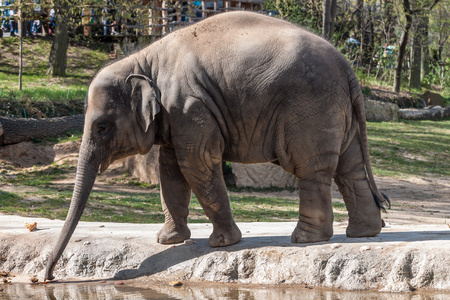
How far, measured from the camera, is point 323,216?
6.22 meters

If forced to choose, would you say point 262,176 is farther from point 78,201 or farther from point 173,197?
point 78,201

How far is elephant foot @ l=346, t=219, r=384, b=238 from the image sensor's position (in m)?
6.52

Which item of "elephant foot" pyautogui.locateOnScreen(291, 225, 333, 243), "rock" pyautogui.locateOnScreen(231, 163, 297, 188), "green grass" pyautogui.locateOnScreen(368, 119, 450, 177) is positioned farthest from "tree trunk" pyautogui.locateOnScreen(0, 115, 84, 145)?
"elephant foot" pyautogui.locateOnScreen(291, 225, 333, 243)

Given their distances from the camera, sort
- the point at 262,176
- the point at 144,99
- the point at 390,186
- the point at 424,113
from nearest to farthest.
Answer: the point at 144,99 < the point at 262,176 < the point at 390,186 < the point at 424,113

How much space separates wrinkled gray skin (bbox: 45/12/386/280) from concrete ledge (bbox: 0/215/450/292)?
30 cm

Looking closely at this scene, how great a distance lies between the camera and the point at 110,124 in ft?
20.1

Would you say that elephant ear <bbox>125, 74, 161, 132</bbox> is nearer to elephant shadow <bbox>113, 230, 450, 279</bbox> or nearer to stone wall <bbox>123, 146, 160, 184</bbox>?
elephant shadow <bbox>113, 230, 450, 279</bbox>

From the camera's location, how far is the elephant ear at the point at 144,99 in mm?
6008

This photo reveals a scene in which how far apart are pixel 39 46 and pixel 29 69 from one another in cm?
329

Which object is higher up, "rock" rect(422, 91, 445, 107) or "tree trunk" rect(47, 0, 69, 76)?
"tree trunk" rect(47, 0, 69, 76)

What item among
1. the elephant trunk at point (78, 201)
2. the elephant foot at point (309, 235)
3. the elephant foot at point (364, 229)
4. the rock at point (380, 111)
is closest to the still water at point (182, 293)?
the elephant trunk at point (78, 201)

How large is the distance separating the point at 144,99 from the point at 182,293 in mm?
1789

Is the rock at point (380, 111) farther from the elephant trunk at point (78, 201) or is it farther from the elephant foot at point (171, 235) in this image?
the elephant trunk at point (78, 201)

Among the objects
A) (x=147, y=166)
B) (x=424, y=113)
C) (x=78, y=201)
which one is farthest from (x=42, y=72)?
(x=78, y=201)
